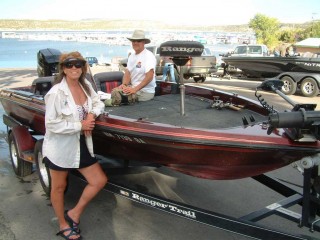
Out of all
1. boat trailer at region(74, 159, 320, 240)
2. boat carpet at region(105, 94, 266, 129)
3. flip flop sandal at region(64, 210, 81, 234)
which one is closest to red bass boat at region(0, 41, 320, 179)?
boat carpet at region(105, 94, 266, 129)

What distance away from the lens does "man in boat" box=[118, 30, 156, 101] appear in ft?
14.7

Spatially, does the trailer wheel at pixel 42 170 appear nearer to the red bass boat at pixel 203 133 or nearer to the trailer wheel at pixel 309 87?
the red bass boat at pixel 203 133

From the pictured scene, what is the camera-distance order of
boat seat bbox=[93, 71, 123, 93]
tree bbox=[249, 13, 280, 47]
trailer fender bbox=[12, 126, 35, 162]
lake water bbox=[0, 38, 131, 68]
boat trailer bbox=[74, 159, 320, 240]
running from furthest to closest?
tree bbox=[249, 13, 280, 47], lake water bbox=[0, 38, 131, 68], boat seat bbox=[93, 71, 123, 93], trailer fender bbox=[12, 126, 35, 162], boat trailer bbox=[74, 159, 320, 240]

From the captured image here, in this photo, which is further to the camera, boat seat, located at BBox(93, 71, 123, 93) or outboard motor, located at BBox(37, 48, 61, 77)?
outboard motor, located at BBox(37, 48, 61, 77)

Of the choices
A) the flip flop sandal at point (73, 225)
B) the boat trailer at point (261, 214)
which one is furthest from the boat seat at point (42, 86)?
the boat trailer at point (261, 214)

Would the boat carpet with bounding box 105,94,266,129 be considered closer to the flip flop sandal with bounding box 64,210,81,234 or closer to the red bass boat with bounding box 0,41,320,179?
the red bass boat with bounding box 0,41,320,179

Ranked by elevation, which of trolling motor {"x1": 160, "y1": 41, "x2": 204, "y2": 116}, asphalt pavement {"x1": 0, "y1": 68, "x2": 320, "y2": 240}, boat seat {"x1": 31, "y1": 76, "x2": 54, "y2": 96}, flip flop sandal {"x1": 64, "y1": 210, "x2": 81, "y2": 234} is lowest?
asphalt pavement {"x1": 0, "y1": 68, "x2": 320, "y2": 240}

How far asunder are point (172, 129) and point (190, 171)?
0.47 metres

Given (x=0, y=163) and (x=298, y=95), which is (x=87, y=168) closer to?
(x=0, y=163)

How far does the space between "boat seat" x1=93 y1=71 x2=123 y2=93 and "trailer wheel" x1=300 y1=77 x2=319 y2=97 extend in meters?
7.93

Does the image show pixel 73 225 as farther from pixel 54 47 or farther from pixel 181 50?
pixel 54 47

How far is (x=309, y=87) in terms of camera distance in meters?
11.4

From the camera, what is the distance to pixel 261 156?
9.34 feet

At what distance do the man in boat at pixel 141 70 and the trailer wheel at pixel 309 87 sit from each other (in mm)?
8123
